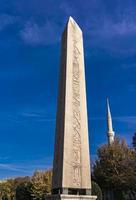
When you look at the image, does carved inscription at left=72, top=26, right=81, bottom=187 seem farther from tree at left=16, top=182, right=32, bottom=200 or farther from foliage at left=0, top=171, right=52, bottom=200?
tree at left=16, top=182, right=32, bottom=200

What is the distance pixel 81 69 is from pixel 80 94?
1129 millimetres

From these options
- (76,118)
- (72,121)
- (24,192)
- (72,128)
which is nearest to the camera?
(72,128)

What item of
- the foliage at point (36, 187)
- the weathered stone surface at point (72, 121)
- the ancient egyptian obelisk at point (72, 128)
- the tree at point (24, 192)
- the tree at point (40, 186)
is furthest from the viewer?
the tree at point (24, 192)

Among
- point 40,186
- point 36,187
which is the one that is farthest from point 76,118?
point 36,187

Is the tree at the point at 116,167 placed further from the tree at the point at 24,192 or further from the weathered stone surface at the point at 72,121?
the weathered stone surface at the point at 72,121

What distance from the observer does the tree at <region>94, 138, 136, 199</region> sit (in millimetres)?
37219

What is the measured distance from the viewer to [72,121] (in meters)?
12.2

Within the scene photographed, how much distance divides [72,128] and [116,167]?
28.4 m

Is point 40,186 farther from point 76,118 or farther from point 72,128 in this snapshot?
point 72,128

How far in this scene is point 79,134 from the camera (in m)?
12.1

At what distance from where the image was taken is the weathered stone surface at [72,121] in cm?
1143

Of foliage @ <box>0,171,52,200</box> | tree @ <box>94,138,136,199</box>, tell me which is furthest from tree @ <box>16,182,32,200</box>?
tree @ <box>94,138,136,199</box>

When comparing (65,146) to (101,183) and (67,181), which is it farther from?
(101,183)

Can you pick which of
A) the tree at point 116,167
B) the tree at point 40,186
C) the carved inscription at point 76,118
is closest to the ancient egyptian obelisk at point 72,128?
the carved inscription at point 76,118
